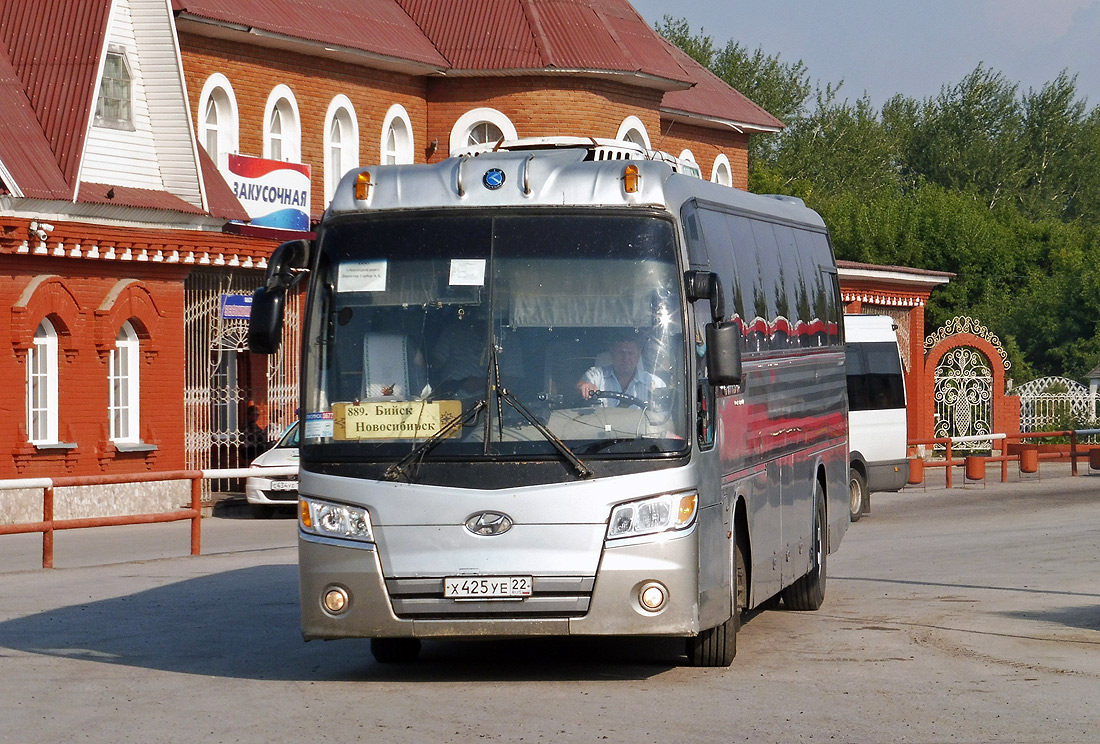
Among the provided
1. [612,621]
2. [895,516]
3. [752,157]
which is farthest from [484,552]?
[752,157]

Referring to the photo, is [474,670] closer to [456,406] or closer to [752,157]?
[456,406]

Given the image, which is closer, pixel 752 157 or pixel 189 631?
pixel 189 631

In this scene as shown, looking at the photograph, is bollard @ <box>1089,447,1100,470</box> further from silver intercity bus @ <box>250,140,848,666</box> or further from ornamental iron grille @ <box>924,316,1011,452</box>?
silver intercity bus @ <box>250,140,848,666</box>

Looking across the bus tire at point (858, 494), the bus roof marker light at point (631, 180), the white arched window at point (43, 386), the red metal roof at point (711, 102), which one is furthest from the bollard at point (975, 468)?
the bus roof marker light at point (631, 180)

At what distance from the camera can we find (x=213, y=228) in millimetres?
29016

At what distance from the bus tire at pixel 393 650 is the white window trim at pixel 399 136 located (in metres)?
26.9

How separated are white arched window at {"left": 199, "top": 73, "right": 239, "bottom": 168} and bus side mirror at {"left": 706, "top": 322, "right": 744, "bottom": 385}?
2342cm

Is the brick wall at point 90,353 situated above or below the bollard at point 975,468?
above

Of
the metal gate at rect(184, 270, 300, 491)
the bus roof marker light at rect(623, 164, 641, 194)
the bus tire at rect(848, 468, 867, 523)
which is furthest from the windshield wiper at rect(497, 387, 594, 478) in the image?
the metal gate at rect(184, 270, 300, 491)

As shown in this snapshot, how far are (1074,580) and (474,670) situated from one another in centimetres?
707

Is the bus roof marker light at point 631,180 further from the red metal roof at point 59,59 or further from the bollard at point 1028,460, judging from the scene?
the bollard at point 1028,460

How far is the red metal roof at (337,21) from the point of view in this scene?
32.5m

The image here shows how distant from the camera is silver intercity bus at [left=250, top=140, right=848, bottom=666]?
397 inches

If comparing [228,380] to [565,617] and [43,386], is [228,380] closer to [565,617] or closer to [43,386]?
[43,386]
